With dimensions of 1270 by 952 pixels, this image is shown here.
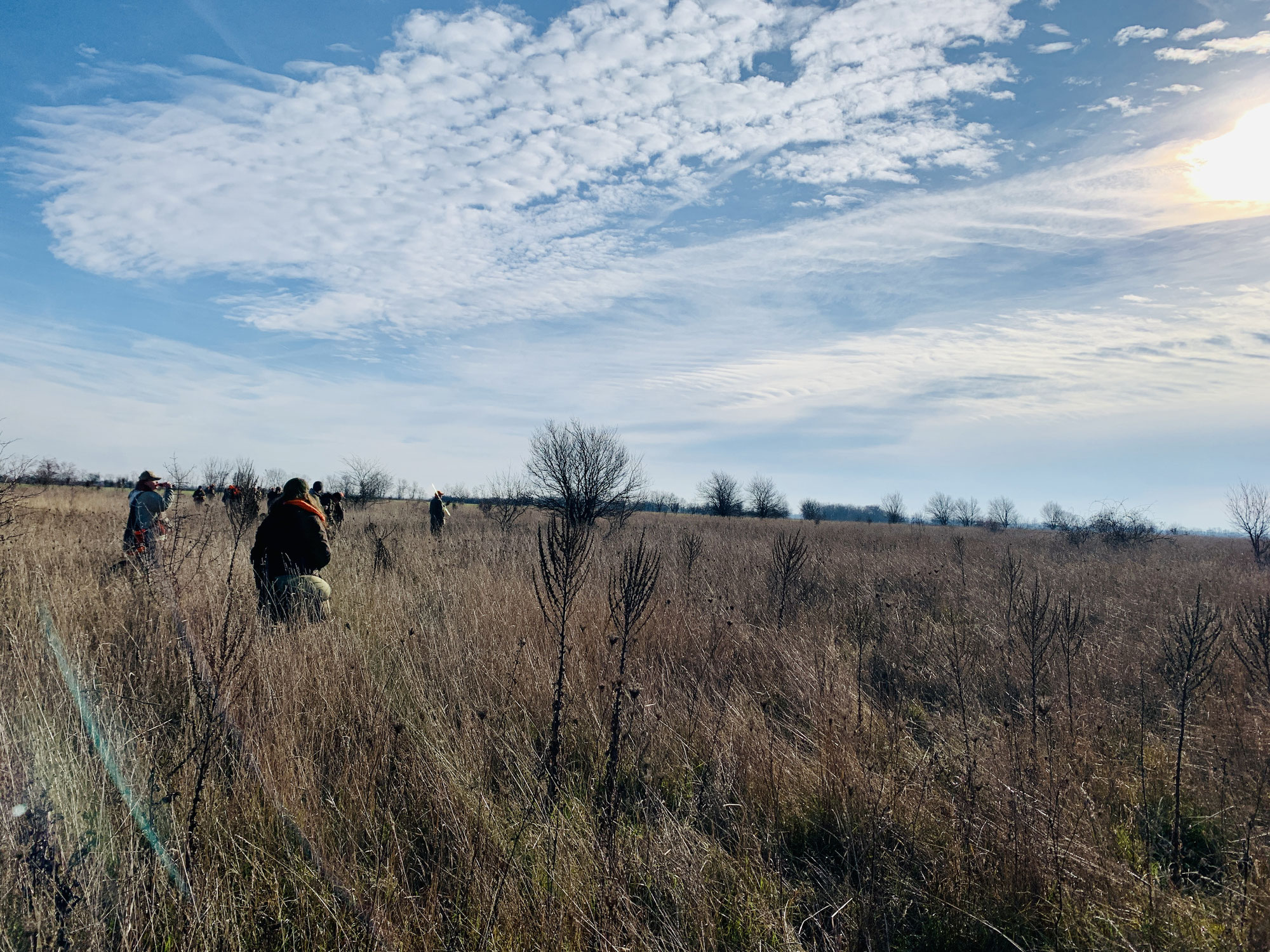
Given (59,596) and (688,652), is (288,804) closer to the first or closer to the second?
(688,652)

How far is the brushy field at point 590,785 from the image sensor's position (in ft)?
8.16

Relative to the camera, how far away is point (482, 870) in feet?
8.89

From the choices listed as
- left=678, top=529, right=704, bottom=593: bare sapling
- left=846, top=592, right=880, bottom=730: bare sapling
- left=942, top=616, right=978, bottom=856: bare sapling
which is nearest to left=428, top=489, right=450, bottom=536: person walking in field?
left=678, top=529, right=704, bottom=593: bare sapling

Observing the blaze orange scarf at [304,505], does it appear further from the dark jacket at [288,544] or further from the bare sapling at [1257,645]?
the bare sapling at [1257,645]

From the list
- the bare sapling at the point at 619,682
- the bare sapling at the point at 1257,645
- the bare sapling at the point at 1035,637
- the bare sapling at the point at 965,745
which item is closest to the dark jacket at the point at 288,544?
the bare sapling at the point at 619,682

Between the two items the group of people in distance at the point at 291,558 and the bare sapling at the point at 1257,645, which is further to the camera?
the group of people in distance at the point at 291,558

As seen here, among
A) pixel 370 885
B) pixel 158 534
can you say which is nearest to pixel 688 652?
pixel 370 885

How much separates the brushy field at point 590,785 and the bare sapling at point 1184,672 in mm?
102

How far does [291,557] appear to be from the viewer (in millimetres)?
6469

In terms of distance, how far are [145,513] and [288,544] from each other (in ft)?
10.6

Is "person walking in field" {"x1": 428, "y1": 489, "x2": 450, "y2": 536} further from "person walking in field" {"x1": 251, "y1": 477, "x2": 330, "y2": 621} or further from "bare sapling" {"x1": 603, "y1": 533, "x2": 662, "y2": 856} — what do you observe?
"bare sapling" {"x1": 603, "y1": 533, "x2": 662, "y2": 856}

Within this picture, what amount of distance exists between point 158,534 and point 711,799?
7.17 m

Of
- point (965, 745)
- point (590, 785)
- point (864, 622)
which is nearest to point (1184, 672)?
point (965, 745)

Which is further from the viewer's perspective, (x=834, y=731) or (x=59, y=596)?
(x=59, y=596)
